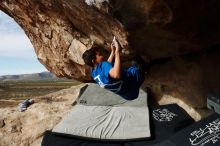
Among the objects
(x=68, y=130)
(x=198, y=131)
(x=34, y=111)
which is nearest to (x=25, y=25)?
(x=34, y=111)

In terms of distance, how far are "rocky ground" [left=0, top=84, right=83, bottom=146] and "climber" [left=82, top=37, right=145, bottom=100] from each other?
4428mm

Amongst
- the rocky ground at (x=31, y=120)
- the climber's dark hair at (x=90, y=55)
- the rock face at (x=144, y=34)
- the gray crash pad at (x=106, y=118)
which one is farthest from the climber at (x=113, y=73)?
the rocky ground at (x=31, y=120)

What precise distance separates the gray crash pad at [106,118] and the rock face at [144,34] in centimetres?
72

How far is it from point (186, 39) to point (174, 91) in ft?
7.41

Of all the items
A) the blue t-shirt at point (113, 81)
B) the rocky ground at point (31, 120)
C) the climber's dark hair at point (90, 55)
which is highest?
the climber's dark hair at point (90, 55)

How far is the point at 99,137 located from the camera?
27.3ft

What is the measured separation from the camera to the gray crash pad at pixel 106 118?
27.5 feet

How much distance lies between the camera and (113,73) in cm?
551

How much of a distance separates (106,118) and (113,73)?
3.65 m

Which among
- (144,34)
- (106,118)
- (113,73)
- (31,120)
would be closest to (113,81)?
(113,73)

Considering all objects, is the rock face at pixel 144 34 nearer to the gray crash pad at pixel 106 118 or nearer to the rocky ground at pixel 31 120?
the gray crash pad at pixel 106 118

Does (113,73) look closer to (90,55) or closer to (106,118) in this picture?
(90,55)

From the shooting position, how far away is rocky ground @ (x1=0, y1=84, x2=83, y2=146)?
9.80m

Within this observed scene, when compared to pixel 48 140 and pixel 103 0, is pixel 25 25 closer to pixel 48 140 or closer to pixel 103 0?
pixel 48 140
